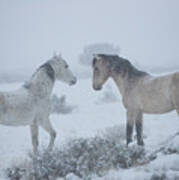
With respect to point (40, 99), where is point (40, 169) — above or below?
below

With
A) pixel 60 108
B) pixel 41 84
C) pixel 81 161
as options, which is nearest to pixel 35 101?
pixel 41 84

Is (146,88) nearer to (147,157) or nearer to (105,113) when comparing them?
(147,157)

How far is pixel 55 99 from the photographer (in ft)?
46.3

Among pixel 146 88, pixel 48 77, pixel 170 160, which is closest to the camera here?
pixel 170 160

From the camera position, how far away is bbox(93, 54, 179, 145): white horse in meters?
4.32

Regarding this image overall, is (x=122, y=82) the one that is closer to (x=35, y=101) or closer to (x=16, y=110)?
(x=35, y=101)

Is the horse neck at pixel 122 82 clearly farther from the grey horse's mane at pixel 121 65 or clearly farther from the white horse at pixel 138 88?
the grey horse's mane at pixel 121 65

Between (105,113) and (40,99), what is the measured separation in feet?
21.9

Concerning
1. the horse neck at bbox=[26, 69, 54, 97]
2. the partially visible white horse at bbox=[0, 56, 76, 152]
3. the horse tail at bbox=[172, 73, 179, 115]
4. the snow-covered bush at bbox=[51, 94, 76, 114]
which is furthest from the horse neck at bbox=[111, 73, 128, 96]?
the snow-covered bush at bbox=[51, 94, 76, 114]

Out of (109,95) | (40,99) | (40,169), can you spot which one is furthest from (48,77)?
(109,95)

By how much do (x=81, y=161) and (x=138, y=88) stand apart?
6.11 feet

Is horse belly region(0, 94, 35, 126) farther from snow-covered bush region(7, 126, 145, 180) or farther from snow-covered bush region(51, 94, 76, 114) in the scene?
snow-covered bush region(51, 94, 76, 114)

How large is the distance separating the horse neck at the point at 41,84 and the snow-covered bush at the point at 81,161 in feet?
5.15

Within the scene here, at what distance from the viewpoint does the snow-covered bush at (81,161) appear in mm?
3506
